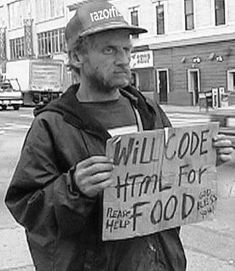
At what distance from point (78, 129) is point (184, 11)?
125 feet

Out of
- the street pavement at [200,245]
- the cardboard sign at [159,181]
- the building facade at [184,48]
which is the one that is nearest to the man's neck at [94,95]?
the cardboard sign at [159,181]

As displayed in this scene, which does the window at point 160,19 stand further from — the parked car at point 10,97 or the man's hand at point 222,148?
the man's hand at point 222,148

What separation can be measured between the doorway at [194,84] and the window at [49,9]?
62.4ft

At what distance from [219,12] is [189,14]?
273 cm

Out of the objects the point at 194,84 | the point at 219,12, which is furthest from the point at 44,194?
the point at 194,84

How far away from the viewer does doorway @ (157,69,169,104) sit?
41844mm

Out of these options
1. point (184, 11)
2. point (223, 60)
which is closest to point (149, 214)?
point (223, 60)

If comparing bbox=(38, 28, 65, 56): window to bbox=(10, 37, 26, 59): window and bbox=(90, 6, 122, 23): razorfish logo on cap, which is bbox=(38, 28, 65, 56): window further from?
bbox=(90, 6, 122, 23): razorfish logo on cap

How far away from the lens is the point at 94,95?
269 centimetres

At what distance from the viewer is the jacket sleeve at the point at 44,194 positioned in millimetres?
2398

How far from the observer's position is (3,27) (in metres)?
67.9

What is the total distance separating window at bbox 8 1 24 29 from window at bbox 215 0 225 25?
30221mm

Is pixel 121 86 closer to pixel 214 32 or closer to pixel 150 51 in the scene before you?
pixel 214 32

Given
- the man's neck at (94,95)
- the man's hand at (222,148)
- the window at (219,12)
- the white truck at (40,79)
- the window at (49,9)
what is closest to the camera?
the man's neck at (94,95)
